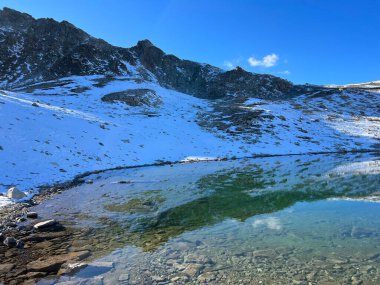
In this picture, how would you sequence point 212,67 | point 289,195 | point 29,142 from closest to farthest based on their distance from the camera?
point 289,195 → point 29,142 → point 212,67

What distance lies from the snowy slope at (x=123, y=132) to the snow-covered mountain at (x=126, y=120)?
12 cm

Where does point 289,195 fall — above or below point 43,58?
below

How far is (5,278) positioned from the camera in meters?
8.53

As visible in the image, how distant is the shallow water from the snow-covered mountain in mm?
6766

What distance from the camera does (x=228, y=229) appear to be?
38.5 ft

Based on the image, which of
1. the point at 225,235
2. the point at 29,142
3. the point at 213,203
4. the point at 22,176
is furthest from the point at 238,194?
the point at 29,142

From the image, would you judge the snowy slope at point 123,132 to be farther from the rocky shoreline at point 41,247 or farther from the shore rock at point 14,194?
the rocky shoreline at point 41,247

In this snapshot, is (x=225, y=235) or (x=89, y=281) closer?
(x=89, y=281)

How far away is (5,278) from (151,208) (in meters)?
7.79

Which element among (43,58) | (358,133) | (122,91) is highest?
→ (43,58)

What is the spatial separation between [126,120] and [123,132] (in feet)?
25.9

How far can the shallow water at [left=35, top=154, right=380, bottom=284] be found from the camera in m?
8.36

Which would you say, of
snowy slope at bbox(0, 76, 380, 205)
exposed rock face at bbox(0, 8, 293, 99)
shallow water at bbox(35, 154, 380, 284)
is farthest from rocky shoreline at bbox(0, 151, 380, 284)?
exposed rock face at bbox(0, 8, 293, 99)

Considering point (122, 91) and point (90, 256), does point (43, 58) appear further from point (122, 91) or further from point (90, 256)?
point (90, 256)
